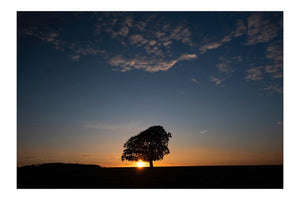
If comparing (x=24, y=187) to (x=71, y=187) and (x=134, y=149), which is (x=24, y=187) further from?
(x=134, y=149)

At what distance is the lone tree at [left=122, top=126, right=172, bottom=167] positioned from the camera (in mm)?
32781

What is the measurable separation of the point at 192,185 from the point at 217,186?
162 cm

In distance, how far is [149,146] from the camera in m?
32.9

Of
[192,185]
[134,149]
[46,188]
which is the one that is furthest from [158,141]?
[46,188]

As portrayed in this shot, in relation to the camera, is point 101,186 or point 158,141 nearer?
point 101,186

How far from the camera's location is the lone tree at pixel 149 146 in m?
32.8
